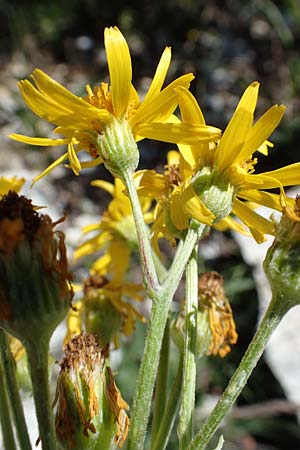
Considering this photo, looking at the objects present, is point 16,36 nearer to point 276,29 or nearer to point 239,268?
point 276,29

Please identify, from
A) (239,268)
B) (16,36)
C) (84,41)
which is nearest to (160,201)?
(239,268)

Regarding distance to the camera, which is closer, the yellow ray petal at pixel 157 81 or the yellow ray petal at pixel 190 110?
the yellow ray petal at pixel 190 110

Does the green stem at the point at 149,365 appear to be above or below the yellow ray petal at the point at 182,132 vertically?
below

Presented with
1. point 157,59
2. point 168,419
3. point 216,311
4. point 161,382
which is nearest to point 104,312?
point 216,311

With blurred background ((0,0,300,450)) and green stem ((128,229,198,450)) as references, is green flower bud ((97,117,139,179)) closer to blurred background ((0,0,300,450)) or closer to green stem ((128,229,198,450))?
green stem ((128,229,198,450))

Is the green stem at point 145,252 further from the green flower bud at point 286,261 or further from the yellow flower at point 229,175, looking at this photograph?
the green flower bud at point 286,261

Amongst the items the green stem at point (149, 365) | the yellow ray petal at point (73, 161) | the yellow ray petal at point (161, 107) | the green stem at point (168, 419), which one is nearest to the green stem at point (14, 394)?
the green stem at point (149, 365)

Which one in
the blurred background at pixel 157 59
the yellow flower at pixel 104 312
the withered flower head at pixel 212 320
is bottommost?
the withered flower head at pixel 212 320

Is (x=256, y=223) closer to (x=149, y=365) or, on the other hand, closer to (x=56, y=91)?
(x=149, y=365)
